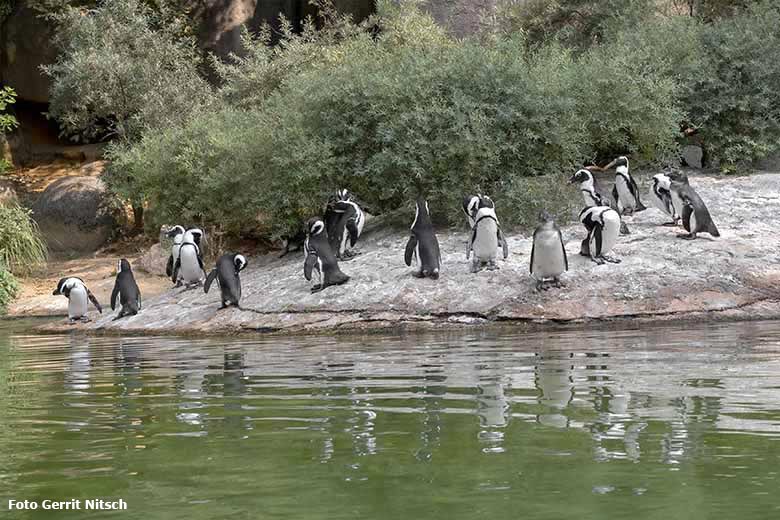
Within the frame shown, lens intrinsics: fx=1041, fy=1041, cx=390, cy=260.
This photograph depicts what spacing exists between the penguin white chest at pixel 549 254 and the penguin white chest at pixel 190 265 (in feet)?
19.6

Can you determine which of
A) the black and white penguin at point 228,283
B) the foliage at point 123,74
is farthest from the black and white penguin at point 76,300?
the foliage at point 123,74

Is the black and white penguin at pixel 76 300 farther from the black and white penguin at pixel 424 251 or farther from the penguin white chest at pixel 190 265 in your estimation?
the black and white penguin at pixel 424 251

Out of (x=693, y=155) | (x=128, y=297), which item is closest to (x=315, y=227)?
(x=128, y=297)

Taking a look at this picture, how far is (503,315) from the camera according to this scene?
1169 cm

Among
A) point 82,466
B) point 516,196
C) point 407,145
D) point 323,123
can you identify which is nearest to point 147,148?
point 323,123

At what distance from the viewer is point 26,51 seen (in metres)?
31.2

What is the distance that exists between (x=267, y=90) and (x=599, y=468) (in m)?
20.9

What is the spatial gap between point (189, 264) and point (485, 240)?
5.25 metres

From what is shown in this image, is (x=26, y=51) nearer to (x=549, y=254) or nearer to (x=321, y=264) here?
(x=321, y=264)

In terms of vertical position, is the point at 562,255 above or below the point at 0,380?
above

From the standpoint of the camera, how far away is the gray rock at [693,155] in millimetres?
17984

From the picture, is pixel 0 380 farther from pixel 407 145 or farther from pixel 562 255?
pixel 407 145

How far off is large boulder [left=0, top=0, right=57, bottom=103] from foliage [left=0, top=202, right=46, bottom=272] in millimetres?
9698

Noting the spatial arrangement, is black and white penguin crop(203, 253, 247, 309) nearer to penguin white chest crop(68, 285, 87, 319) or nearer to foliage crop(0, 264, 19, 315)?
penguin white chest crop(68, 285, 87, 319)
